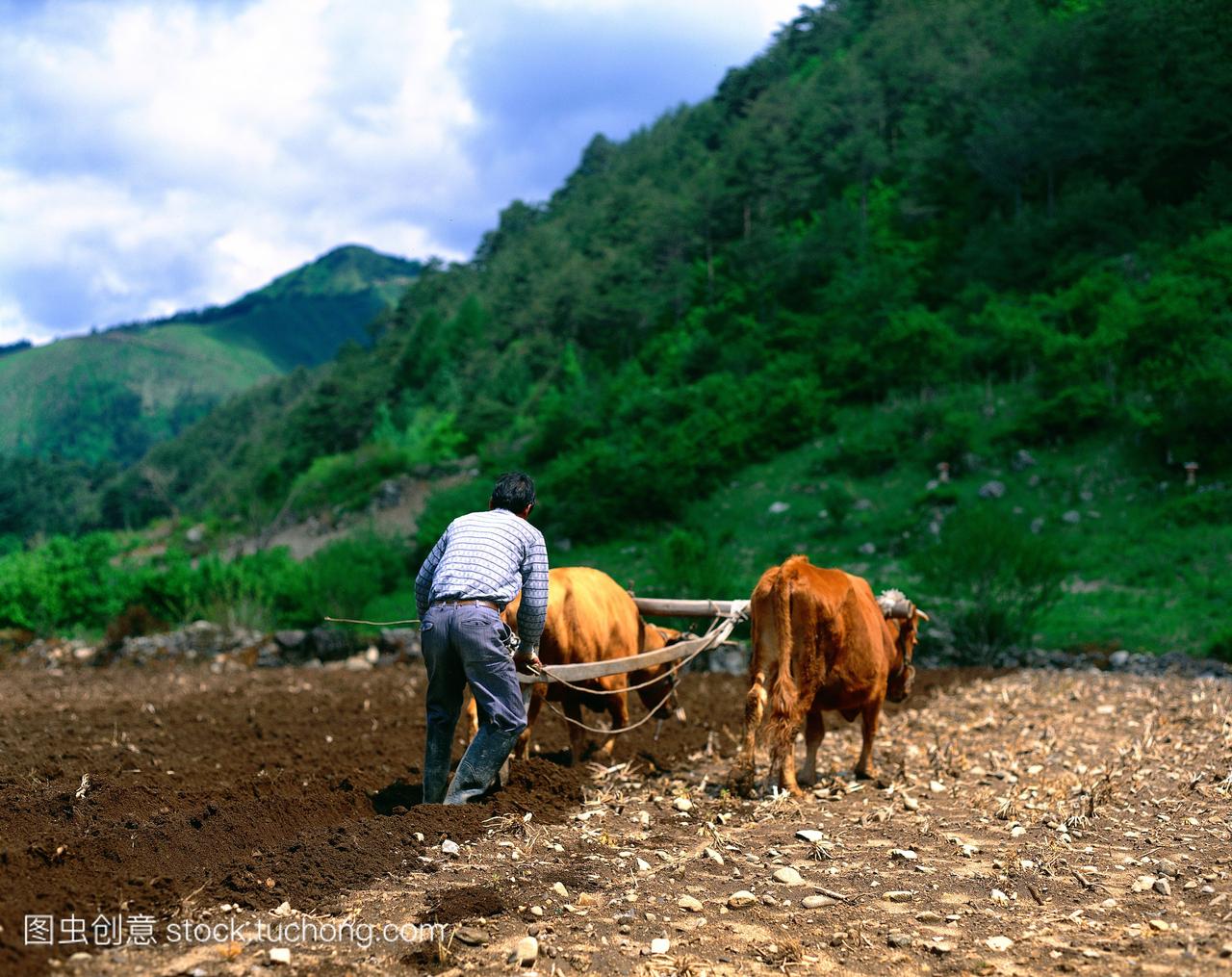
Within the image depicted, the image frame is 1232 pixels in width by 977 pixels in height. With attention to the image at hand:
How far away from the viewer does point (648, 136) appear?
305 ft

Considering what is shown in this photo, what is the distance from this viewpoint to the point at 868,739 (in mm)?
7797

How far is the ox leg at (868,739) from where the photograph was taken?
7.75m

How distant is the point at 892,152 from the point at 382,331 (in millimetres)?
54108

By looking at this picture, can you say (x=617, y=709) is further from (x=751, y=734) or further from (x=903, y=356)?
(x=903, y=356)

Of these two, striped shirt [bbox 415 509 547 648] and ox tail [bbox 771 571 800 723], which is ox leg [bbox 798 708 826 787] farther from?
striped shirt [bbox 415 509 547 648]

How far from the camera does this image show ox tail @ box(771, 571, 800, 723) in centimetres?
682

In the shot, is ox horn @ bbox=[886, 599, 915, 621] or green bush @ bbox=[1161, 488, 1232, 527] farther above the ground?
green bush @ bbox=[1161, 488, 1232, 527]

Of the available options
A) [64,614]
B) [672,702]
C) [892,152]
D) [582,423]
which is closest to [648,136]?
[892,152]

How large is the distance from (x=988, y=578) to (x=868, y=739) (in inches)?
335

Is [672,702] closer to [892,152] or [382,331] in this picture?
[892,152]

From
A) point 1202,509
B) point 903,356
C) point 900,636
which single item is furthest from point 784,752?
point 903,356

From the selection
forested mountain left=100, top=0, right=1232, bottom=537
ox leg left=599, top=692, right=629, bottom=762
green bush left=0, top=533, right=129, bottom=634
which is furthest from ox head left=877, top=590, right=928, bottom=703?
forested mountain left=100, top=0, right=1232, bottom=537

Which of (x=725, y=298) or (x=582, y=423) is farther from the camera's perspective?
(x=725, y=298)

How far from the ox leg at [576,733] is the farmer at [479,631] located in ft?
5.86
